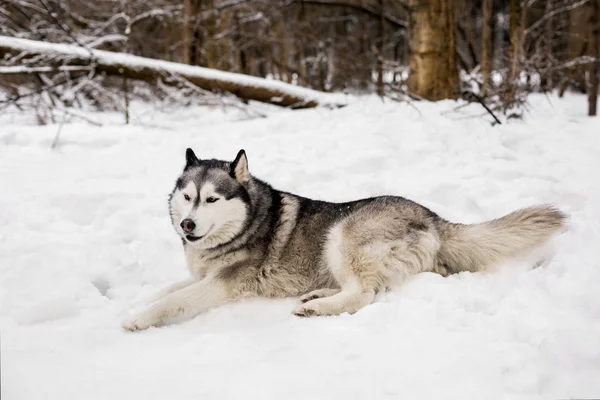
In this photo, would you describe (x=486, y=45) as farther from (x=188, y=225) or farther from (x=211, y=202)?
(x=188, y=225)

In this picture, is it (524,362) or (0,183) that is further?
(0,183)

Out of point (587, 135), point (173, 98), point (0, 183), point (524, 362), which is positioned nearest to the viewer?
point (524, 362)

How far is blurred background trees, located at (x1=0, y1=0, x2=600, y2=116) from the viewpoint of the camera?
6.62 metres

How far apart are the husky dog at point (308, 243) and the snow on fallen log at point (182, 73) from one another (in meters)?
4.12

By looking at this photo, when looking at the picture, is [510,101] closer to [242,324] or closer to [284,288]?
[284,288]

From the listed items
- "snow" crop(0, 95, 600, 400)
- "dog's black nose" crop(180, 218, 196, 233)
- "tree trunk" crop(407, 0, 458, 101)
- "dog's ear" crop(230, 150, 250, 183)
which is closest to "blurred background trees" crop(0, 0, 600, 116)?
"tree trunk" crop(407, 0, 458, 101)

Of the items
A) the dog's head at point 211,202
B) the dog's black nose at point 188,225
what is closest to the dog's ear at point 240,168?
the dog's head at point 211,202

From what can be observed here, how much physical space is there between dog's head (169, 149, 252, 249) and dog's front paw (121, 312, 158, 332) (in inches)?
22.9

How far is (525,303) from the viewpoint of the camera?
250 cm

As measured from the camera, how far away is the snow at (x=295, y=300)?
2.02 m

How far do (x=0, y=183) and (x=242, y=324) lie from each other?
3365 millimetres

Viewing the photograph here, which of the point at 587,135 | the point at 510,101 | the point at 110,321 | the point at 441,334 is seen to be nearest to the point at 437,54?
the point at 510,101

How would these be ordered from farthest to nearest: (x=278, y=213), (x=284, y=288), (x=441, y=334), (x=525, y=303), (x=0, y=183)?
(x=0, y=183), (x=278, y=213), (x=284, y=288), (x=525, y=303), (x=441, y=334)

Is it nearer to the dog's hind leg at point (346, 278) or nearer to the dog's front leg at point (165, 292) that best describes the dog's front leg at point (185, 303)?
the dog's front leg at point (165, 292)
